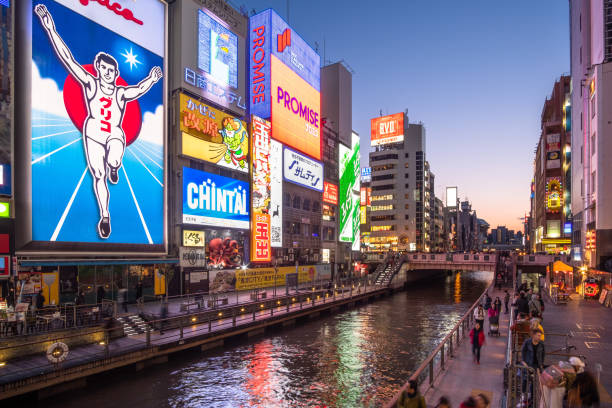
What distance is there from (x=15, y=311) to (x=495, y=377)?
2065cm

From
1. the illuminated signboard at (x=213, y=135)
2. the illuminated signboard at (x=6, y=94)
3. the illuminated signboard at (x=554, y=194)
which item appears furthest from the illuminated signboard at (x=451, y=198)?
the illuminated signboard at (x=6, y=94)

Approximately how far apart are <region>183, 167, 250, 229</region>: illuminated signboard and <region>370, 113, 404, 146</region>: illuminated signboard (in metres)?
85.8

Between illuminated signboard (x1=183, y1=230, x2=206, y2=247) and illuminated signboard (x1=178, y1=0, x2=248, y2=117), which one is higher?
illuminated signboard (x1=178, y1=0, x2=248, y2=117)

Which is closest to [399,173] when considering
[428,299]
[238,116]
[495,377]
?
[428,299]

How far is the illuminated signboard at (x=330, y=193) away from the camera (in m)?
69.2

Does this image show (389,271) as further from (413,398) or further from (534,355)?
(413,398)

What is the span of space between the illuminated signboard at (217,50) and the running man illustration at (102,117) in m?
11.4

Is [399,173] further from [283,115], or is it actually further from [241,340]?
[241,340]

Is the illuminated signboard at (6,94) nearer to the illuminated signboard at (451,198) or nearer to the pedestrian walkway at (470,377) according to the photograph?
the pedestrian walkway at (470,377)

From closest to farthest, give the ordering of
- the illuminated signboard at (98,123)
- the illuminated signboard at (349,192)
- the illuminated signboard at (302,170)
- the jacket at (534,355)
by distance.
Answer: the jacket at (534,355) < the illuminated signboard at (98,123) < the illuminated signboard at (302,170) < the illuminated signboard at (349,192)

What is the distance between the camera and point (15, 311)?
20.0 metres

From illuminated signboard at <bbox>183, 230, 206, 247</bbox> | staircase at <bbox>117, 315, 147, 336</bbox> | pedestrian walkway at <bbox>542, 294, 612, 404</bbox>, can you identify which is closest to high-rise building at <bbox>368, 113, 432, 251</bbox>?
pedestrian walkway at <bbox>542, 294, 612, 404</bbox>

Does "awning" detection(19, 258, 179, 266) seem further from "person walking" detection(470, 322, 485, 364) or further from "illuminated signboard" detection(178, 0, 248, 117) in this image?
"person walking" detection(470, 322, 485, 364)

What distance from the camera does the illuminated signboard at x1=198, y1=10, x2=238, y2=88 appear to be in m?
42.8
